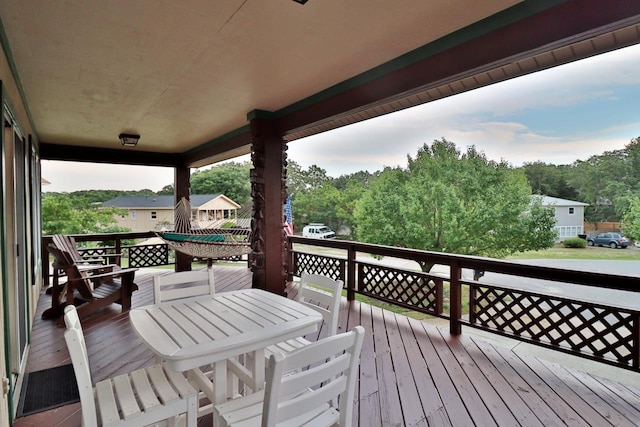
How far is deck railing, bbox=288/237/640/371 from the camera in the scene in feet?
7.65

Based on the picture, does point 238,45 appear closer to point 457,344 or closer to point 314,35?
point 314,35

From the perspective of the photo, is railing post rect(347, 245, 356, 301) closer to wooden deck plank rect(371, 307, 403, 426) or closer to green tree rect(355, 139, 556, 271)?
wooden deck plank rect(371, 307, 403, 426)

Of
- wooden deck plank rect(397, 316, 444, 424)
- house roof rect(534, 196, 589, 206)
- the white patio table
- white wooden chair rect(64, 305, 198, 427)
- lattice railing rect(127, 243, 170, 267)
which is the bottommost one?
wooden deck plank rect(397, 316, 444, 424)

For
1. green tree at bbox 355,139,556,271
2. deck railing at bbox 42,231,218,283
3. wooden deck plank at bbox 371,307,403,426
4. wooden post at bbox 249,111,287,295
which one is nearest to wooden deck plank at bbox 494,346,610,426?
wooden deck plank at bbox 371,307,403,426

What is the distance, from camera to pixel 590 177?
7797 millimetres

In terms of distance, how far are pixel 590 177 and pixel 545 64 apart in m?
7.66

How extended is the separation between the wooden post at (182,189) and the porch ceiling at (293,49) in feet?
10.5

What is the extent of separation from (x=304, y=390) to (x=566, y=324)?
2550 mm

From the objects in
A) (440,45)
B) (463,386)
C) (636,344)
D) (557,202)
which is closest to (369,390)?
(463,386)

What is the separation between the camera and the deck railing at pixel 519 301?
233 centimetres

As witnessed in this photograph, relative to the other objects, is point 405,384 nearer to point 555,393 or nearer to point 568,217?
point 555,393

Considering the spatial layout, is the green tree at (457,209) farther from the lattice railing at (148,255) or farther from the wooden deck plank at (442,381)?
the wooden deck plank at (442,381)

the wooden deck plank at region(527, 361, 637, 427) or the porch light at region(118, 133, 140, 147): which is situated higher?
the porch light at region(118, 133, 140, 147)

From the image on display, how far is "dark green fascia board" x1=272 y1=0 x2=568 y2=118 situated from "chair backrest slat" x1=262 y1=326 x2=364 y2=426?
2.06 meters
